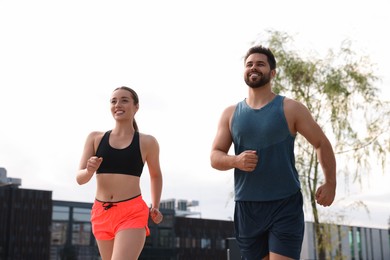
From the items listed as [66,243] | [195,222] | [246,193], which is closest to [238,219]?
[246,193]

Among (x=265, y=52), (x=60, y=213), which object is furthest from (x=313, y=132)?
(x=60, y=213)

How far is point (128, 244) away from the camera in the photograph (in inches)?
162

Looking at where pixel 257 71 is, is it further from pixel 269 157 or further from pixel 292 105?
pixel 269 157

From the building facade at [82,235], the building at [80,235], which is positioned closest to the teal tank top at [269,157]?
the building facade at [82,235]

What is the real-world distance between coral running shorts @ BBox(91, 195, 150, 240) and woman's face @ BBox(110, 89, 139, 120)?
66 centimetres

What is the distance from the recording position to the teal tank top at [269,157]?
11.0ft

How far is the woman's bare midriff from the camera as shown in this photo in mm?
4379

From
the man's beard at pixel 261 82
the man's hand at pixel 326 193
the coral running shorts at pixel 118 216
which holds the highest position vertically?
the man's beard at pixel 261 82

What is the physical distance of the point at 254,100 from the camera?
140 inches

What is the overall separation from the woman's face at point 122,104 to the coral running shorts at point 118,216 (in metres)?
0.66

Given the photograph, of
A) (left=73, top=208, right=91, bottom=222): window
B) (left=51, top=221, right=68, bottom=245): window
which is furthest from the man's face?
(left=73, top=208, right=91, bottom=222): window

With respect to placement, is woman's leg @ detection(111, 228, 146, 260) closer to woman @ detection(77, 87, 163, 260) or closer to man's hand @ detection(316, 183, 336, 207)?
woman @ detection(77, 87, 163, 260)

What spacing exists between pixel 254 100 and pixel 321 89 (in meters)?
12.3

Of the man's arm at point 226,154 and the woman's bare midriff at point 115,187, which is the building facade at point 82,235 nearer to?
the woman's bare midriff at point 115,187
